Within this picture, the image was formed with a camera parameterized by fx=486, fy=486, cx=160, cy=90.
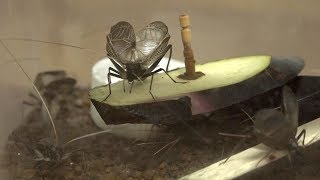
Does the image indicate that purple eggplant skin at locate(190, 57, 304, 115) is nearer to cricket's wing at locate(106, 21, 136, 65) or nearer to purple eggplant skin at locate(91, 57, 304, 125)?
purple eggplant skin at locate(91, 57, 304, 125)

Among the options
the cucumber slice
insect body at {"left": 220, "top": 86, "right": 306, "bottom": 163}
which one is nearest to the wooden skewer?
the cucumber slice

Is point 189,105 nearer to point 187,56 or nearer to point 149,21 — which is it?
point 187,56

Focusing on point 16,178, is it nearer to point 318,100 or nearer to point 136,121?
point 136,121

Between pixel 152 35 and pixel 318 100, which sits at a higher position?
pixel 152 35

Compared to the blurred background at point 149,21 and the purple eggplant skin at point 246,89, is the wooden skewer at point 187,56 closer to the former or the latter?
the purple eggplant skin at point 246,89

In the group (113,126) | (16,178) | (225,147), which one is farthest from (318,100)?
(16,178)

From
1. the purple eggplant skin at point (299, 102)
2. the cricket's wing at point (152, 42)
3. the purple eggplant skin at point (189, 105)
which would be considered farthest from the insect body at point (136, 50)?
the purple eggplant skin at point (299, 102)
